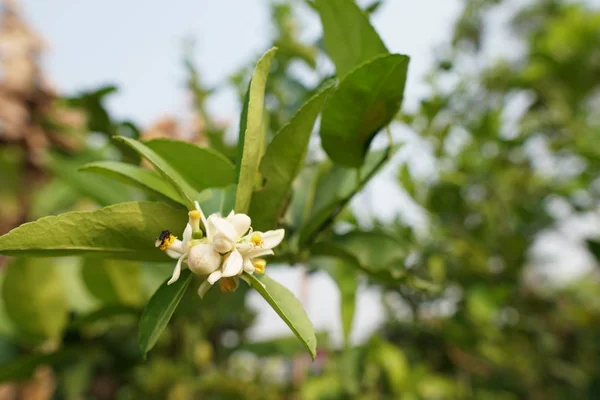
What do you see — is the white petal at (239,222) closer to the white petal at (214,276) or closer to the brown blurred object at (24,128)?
the white petal at (214,276)

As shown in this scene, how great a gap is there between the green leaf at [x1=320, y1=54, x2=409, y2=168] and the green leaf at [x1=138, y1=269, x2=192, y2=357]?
141mm

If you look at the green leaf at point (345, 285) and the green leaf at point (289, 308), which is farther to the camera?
the green leaf at point (345, 285)

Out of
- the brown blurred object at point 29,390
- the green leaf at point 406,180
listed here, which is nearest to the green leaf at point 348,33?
the green leaf at point 406,180

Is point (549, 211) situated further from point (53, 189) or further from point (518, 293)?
point (53, 189)

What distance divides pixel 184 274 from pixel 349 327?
0.83ft

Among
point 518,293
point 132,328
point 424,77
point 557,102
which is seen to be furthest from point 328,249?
point 557,102

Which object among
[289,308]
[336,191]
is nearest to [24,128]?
[336,191]

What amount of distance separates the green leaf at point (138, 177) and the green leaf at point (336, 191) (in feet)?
0.39

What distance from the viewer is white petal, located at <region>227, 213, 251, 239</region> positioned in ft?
0.84

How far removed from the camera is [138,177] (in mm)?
283

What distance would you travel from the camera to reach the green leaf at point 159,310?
0.25 m

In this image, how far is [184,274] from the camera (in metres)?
0.27

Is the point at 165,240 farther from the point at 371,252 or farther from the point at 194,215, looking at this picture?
the point at 371,252

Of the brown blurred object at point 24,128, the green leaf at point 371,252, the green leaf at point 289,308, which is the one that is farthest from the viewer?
the brown blurred object at point 24,128
